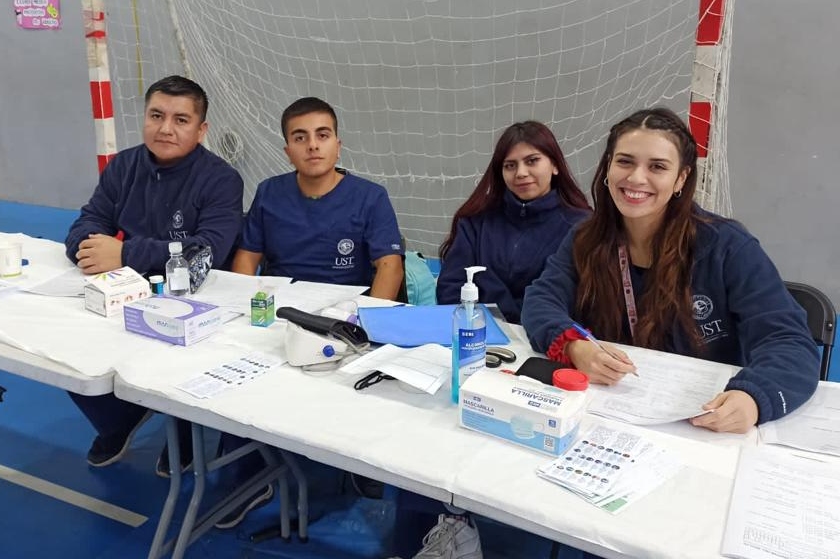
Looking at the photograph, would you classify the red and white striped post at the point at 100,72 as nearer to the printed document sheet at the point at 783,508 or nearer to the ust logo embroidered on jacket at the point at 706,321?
the ust logo embroidered on jacket at the point at 706,321

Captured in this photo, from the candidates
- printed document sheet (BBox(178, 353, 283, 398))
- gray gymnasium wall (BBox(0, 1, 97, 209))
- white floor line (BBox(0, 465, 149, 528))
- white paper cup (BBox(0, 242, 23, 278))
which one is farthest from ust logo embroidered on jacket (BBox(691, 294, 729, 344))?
gray gymnasium wall (BBox(0, 1, 97, 209))

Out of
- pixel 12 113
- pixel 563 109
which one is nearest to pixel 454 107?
pixel 563 109

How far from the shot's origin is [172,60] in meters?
4.76

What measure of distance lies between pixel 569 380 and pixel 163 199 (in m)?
1.72

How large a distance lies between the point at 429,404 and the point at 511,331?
0.49m

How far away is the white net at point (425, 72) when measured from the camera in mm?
3617

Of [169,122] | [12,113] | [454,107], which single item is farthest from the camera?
[12,113]

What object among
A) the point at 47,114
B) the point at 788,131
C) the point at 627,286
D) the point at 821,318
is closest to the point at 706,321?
the point at 627,286

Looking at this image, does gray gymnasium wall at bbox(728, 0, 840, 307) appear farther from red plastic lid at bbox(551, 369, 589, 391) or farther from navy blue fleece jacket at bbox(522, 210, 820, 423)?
red plastic lid at bbox(551, 369, 589, 391)

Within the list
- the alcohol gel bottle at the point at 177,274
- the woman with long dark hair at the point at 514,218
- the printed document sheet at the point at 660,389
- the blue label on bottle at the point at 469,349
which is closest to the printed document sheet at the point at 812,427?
the printed document sheet at the point at 660,389

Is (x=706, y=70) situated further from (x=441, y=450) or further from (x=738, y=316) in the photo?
(x=441, y=450)

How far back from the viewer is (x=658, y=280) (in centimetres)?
154

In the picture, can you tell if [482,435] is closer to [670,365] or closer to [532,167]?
[670,365]

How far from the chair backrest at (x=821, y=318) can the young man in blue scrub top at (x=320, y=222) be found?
1202 millimetres
